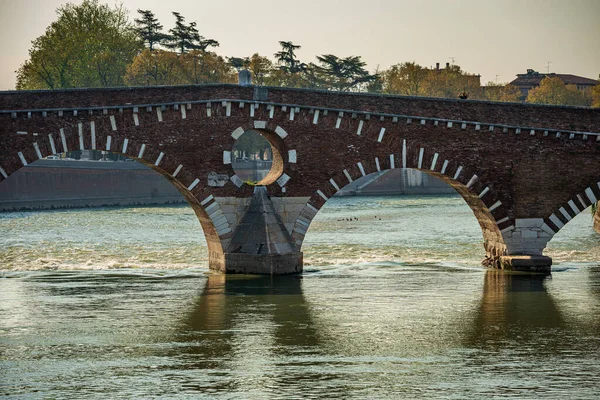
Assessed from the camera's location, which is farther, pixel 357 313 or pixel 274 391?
pixel 357 313

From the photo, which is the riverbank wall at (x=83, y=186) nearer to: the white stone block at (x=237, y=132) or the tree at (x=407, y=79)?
the tree at (x=407, y=79)

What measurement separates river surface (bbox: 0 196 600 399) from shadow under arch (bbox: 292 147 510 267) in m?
1.65

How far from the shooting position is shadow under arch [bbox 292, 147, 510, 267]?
3538 cm

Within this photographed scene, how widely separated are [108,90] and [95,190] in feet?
155

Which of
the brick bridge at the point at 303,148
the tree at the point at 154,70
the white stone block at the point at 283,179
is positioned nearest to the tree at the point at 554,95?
the tree at the point at 154,70

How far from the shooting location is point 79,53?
80.6m

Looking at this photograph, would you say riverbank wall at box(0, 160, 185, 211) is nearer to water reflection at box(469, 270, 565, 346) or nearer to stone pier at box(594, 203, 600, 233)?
stone pier at box(594, 203, 600, 233)

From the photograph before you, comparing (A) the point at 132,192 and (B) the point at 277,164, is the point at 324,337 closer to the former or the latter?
(B) the point at 277,164

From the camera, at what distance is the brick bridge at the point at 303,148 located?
108 ft

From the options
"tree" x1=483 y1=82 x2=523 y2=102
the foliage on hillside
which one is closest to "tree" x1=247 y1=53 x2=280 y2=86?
the foliage on hillside

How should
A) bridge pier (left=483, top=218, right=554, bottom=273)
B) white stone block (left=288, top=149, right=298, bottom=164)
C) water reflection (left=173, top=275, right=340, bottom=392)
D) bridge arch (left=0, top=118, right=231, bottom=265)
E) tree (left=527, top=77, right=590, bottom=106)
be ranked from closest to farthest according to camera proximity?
water reflection (left=173, top=275, right=340, bottom=392) < bridge arch (left=0, top=118, right=231, bottom=265) < white stone block (left=288, top=149, right=298, bottom=164) < bridge pier (left=483, top=218, right=554, bottom=273) < tree (left=527, top=77, right=590, bottom=106)

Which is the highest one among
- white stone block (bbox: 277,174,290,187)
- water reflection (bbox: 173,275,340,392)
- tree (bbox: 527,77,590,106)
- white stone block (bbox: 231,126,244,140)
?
tree (bbox: 527,77,590,106)

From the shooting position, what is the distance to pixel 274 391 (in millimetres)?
19656

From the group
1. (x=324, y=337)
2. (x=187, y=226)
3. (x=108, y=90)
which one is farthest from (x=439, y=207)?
(x=324, y=337)
